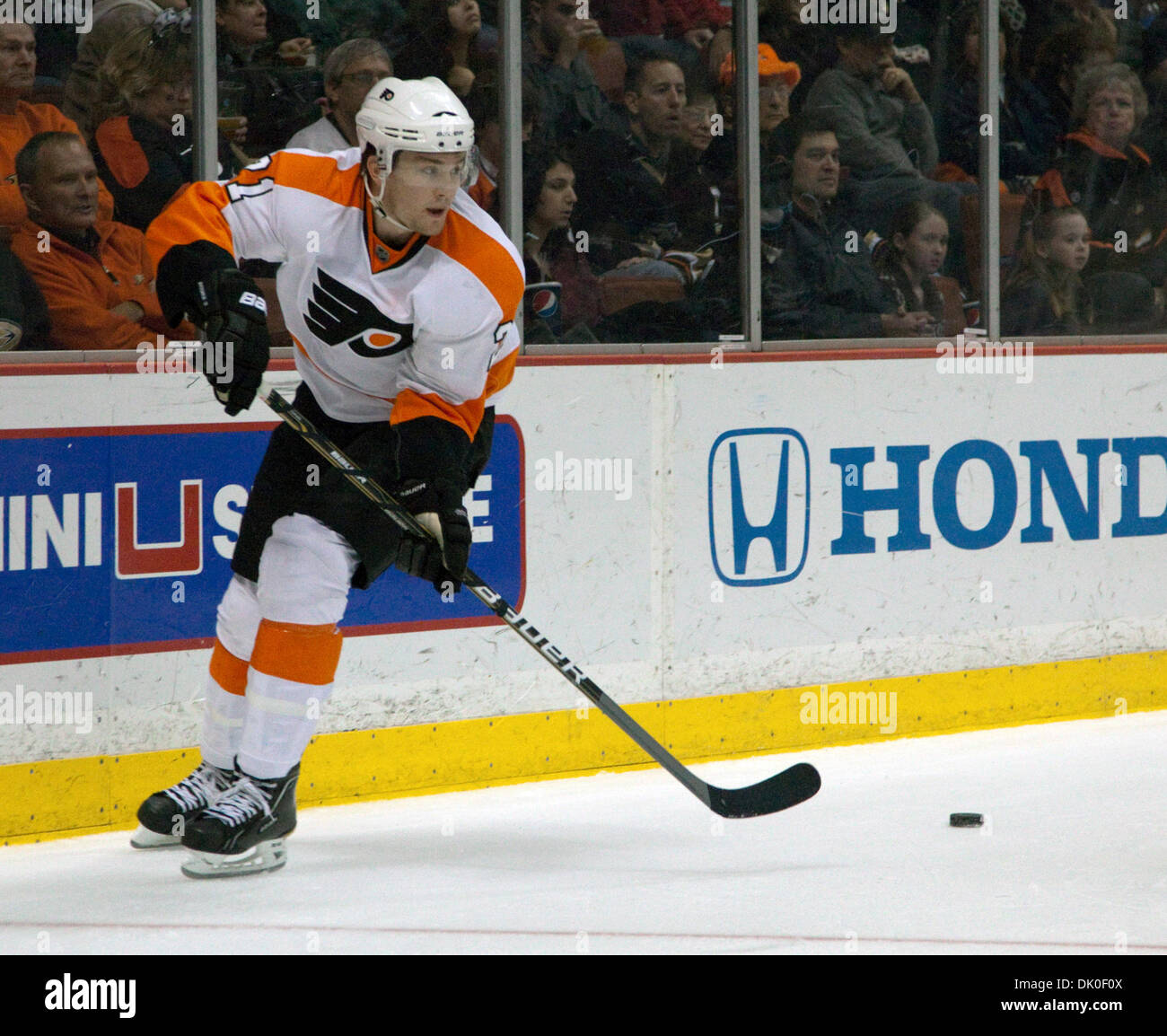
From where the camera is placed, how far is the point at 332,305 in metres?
3.07

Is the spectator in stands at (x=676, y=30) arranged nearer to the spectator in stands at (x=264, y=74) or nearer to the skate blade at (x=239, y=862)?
the spectator in stands at (x=264, y=74)

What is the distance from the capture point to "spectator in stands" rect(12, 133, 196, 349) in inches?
133

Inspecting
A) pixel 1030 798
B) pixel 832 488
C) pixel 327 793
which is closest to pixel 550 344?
pixel 832 488

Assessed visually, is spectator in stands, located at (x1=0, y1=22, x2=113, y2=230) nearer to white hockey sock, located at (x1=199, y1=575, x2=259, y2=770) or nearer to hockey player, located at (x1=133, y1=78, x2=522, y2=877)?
hockey player, located at (x1=133, y1=78, x2=522, y2=877)

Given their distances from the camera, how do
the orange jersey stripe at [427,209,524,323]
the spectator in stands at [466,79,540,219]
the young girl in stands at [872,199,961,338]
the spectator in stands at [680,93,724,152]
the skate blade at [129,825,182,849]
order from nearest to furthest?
the orange jersey stripe at [427,209,524,323], the skate blade at [129,825,182,849], the spectator in stands at [466,79,540,219], the spectator in stands at [680,93,724,152], the young girl in stands at [872,199,961,338]

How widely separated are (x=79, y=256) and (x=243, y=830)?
4.01 ft

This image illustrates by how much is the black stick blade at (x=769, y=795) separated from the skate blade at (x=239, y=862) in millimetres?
820

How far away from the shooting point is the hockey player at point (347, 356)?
2955 mm

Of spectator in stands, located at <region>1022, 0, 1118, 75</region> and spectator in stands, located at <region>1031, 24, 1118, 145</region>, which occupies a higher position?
spectator in stands, located at <region>1022, 0, 1118, 75</region>

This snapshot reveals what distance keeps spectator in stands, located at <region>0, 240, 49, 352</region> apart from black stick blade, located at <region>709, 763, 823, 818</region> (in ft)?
5.17

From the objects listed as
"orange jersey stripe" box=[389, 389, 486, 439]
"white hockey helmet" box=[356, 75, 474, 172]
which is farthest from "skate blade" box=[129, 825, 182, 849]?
"white hockey helmet" box=[356, 75, 474, 172]

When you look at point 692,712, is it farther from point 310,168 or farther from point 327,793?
point 310,168
